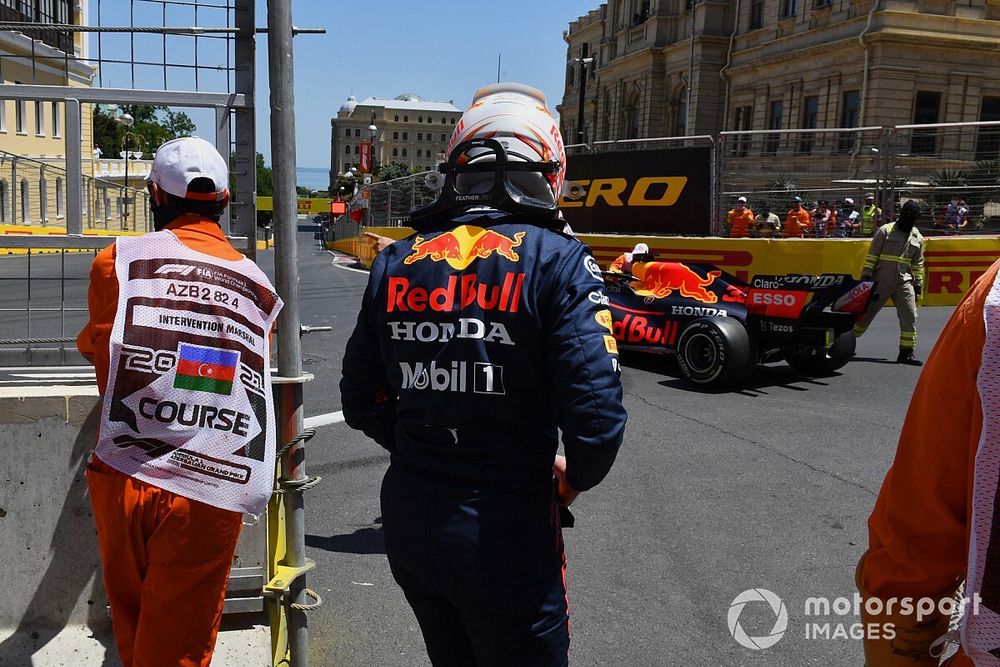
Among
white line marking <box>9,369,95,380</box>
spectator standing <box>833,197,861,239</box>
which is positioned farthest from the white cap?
spectator standing <box>833,197,861,239</box>

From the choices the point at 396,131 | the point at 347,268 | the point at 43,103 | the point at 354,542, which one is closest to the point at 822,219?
the point at 354,542

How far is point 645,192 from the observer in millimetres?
16109

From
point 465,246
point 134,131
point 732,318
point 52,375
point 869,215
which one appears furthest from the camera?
point 869,215

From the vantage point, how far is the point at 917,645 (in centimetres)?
140

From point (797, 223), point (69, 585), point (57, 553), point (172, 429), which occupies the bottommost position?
point (69, 585)

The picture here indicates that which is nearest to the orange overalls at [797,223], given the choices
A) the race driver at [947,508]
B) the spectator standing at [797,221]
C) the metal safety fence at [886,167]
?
the spectator standing at [797,221]

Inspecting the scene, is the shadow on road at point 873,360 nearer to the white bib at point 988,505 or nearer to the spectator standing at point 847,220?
the spectator standing at point 847,220

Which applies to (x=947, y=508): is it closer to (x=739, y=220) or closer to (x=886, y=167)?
(x=739, y=220)

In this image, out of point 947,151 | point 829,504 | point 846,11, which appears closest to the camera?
point 829,504

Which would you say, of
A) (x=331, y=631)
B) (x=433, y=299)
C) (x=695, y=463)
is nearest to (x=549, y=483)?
(x=433, y=299)

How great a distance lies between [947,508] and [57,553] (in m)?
3.09

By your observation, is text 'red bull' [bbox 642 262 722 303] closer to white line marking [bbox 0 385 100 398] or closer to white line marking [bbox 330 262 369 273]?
white line marking [bbox 0 385 100 398]

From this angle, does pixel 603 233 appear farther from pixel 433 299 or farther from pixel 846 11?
pixel 846 11

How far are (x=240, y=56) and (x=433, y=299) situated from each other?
1674 millimetres
